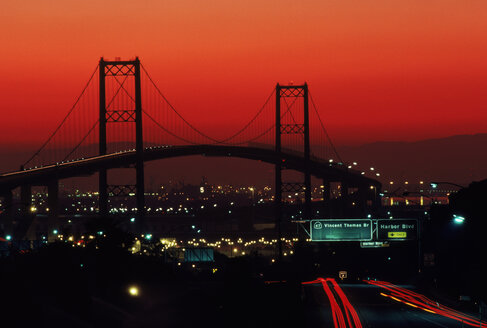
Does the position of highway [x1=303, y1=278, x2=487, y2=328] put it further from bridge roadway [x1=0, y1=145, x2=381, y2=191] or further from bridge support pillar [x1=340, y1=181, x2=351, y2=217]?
bridge support pillar [x1=340, y1=181, x2=351, y2=217]

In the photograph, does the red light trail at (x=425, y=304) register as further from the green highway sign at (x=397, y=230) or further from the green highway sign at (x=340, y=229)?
the green highway sign at (x=340, y=229)

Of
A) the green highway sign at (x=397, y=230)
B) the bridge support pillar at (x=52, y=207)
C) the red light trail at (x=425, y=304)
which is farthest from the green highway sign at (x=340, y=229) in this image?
the bridge support pillar at (x=52, y=207)

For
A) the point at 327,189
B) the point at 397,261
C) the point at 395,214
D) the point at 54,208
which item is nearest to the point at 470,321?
the point at 397,261

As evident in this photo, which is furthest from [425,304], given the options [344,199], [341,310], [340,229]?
[344,199]

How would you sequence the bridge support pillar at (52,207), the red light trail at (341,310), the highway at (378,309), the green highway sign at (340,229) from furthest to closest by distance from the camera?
the bridge support pillar at (52,207) → the green highway sign at (340,229) → the highway at (378,309) → the red light trail at (341,310)

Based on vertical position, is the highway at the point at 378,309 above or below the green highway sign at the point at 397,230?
below

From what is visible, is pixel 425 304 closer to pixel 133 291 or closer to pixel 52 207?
pixel 133 291
